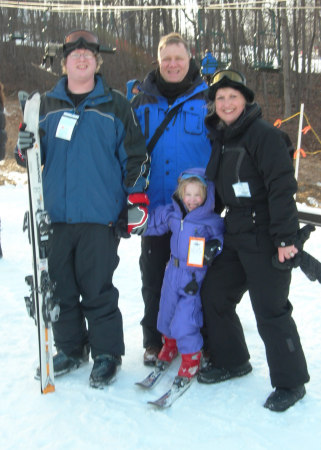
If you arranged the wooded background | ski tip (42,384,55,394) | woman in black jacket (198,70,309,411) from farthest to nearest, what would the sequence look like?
the wooded background
ski tip (42,384,55,394)
woman in black jacket (198,70,309,411)

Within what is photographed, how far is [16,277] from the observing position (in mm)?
4570

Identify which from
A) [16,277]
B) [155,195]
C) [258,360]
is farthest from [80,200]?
[16,277]

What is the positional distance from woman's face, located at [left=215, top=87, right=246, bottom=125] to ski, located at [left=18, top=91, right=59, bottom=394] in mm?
984

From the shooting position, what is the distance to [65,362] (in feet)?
9.36

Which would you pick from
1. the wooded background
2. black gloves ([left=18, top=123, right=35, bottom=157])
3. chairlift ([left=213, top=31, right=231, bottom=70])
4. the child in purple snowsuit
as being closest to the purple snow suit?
the child in purple snowsuit

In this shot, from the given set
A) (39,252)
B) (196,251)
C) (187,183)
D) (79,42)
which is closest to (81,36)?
(79,42)

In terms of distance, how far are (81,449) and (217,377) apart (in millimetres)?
944

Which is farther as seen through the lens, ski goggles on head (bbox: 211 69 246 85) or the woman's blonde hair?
the woman's blonde hair

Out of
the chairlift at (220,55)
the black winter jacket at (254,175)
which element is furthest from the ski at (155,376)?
the chairlift at (220,55)

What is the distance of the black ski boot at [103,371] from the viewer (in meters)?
2.71

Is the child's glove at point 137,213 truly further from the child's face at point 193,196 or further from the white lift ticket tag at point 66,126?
the white lift ticket tag at point 66,126

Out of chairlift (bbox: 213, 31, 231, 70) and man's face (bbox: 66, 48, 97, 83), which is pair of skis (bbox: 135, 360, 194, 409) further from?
chairlift (bbox: 213, 31, 231, 70)

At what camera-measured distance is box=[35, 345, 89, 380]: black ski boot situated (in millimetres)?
2811

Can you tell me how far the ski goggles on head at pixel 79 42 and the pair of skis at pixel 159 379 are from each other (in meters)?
1.94
